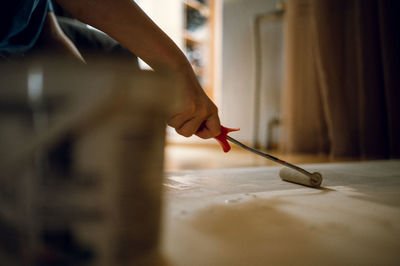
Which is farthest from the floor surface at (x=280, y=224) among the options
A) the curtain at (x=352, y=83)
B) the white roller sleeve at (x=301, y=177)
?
the curtain at (x=352, y=83)

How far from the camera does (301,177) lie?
0.75 metres

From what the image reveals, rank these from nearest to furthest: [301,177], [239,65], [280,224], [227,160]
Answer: [280,224] < [301,177] < [227,160] < [239,65]

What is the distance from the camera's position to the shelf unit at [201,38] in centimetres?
335

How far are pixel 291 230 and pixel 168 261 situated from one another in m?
0.19

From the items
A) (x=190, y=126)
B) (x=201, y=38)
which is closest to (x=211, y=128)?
(x=190, y=126)

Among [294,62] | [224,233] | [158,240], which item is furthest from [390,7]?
[158,240]

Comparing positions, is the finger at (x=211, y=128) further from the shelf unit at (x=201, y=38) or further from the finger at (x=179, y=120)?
the shelf unit at (x=201, y=38)

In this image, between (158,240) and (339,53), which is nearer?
(158,240)

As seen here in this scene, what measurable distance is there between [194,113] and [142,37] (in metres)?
0.17

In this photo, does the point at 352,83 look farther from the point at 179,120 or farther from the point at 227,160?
the point at 179,120

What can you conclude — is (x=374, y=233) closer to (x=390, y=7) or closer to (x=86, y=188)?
(x=86, y=188)

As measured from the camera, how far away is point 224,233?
40 cm

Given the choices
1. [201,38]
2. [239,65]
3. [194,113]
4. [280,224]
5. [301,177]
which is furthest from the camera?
[201,38]

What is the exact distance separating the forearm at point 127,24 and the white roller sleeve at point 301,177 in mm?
448
